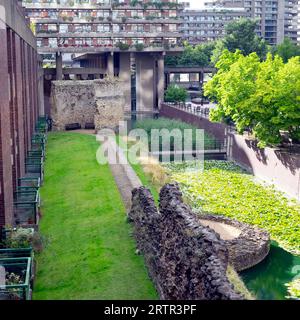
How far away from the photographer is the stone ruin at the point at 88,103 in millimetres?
40844

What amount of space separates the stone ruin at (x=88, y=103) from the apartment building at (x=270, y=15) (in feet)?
247

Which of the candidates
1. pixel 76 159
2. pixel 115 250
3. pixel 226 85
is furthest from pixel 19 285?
pixel 226 85

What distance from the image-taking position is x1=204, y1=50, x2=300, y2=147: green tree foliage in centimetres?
2838

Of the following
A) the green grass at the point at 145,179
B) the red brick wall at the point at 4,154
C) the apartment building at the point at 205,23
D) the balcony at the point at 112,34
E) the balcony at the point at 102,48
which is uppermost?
the apartment building at the point at 205,23

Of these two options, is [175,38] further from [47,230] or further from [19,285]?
[19,285]

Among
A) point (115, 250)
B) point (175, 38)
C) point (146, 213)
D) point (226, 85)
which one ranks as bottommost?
point (115, 250)

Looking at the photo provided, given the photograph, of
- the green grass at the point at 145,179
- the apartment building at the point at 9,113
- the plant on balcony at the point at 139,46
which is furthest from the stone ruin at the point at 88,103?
the plant on balcony at the point at 139,46

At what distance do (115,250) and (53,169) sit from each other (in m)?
13.0

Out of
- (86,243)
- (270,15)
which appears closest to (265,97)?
(86,243)

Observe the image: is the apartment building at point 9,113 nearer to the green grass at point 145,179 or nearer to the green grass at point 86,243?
the green grass at point 86,243

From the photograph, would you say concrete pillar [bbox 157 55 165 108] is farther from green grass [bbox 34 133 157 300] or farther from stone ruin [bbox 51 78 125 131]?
green grass [bbox 34 133 157 300]

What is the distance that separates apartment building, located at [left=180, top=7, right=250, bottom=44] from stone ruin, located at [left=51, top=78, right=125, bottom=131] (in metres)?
66.6

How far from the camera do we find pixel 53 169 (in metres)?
29.4

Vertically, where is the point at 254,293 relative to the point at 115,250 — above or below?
below
